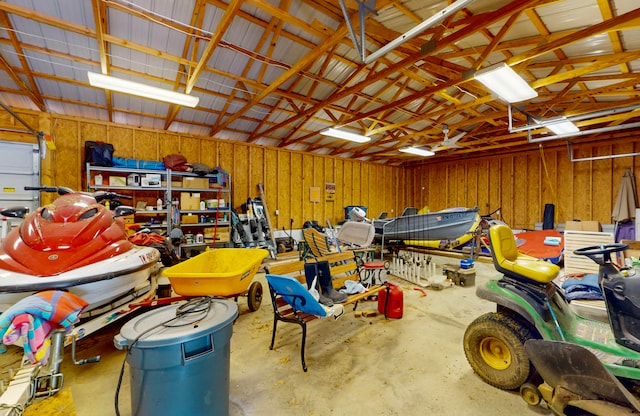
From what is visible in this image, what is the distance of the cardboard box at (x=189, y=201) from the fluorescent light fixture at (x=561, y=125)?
319 inches

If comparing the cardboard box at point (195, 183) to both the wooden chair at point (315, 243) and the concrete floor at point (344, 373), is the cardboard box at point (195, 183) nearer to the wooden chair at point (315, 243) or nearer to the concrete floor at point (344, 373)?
the concrete floor at point (344, 373)

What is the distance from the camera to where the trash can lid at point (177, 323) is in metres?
1.38

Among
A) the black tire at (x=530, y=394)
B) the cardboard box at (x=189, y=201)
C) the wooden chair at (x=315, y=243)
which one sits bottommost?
the black tire at (x=530, y=394)

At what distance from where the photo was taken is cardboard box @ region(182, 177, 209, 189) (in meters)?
6.59

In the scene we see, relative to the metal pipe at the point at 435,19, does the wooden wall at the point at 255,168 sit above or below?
below

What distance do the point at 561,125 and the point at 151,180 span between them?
30.8 ft

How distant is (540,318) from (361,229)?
285 cm

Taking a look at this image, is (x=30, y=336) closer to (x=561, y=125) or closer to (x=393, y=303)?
(x=393, y=303)

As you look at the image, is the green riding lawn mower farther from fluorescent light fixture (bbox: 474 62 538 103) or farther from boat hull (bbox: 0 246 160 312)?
boat hull (bbox: 0 246 160 312)

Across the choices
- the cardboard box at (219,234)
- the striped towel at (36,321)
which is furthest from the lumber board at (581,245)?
the cardboard box at (219,234)

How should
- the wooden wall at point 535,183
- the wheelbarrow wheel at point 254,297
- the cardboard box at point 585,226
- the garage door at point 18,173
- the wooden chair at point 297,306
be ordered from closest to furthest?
the wooden chair at point 297,306
the wheelbarrow wheel at point 254,297
the garage door at point 18,173
the cardboard box at point 585,226
the wooden wall at point 535,183

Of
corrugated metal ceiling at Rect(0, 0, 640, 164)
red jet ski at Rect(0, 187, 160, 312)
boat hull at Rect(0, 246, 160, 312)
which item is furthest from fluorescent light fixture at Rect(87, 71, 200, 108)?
boat hull at Rect(0, 246, 160, 312)

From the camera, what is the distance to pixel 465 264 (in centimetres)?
513

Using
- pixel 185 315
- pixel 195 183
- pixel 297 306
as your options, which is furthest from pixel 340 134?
pixel 185 315
